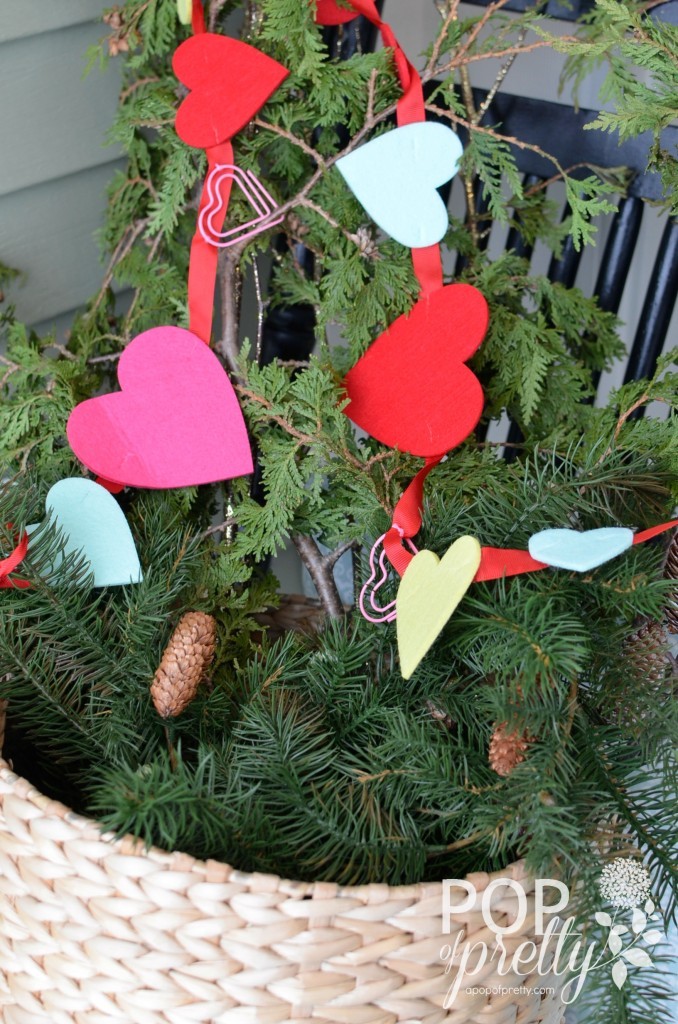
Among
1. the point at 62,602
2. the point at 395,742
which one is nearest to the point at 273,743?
the point at 395,742

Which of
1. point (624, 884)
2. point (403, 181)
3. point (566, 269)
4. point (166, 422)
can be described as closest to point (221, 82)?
point (403, 181)

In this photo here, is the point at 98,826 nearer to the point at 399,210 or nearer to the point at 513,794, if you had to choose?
the point at 513,794

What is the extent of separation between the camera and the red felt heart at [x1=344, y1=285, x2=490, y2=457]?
0.73 metres

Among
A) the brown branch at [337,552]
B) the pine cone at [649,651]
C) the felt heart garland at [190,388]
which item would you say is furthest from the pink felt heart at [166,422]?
the pine cone at [649,651]

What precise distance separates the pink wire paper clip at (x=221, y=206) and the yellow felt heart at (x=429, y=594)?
0.33 meters

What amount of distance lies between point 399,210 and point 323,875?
1.57 ft

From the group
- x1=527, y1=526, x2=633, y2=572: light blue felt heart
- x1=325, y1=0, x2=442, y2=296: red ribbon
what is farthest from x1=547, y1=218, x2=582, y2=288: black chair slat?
x1=527, y1=526, x2=633, y2=572: light blue felt heart

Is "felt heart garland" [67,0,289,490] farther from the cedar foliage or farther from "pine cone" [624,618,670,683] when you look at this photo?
"pine cone" [624,618,670,683]

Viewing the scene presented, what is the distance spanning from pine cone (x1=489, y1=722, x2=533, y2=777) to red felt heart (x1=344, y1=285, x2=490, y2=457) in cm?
25

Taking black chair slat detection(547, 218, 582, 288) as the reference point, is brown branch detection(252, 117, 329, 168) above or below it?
above

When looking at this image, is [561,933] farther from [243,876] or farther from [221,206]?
[221,206]

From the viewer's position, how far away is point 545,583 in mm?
595

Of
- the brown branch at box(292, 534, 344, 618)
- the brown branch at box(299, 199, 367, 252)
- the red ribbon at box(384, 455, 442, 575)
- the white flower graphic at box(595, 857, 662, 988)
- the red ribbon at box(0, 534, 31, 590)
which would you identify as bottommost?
the brown branch at box(292, 534, 344, 618)

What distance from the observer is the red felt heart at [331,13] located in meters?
0.77
